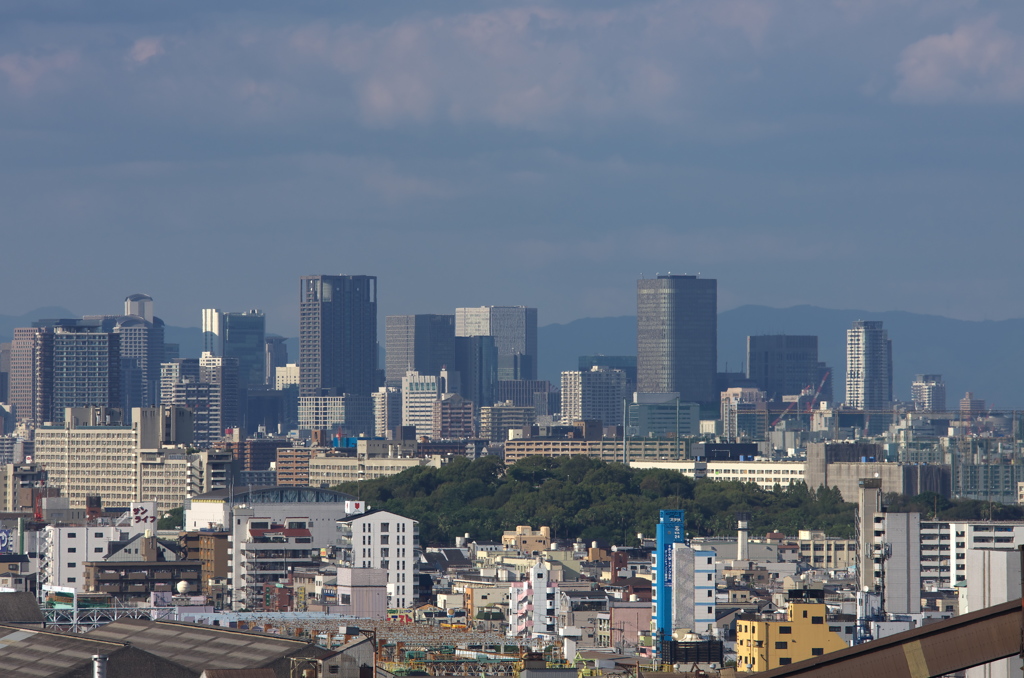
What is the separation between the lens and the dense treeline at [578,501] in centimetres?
11444

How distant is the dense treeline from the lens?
114m

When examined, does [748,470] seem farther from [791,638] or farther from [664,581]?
[791,638]

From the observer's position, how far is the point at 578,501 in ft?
390

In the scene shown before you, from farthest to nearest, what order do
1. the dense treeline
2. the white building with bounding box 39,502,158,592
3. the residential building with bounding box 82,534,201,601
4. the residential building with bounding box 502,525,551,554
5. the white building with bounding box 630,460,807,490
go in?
the white building with bounding box 630,460,807,490, the dense treeline, the residential building with bounding box 502,525,551,554, the white building with bounding box 39,502,158,592, the residential building with bounding box 82,534,201,601

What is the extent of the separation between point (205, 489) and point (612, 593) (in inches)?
2712

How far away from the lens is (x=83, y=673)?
89.1 feet

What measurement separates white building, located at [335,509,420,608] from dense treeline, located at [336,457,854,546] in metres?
26.2

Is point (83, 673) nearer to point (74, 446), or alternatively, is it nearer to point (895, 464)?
point (895, 464)

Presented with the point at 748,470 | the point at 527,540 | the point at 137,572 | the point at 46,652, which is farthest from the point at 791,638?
the point at 748,470

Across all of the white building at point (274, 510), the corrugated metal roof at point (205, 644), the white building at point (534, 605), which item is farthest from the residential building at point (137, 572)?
the corrugated metal roof at point (205, 644)

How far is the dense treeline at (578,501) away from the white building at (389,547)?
26203mm

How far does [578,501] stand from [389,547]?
36.7 metres

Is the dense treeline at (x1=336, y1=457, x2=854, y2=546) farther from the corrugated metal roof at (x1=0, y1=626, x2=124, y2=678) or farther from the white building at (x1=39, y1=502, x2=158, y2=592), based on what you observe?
the corrugated metal roof at (x1=0, y1=626, x2=124, y2=678)

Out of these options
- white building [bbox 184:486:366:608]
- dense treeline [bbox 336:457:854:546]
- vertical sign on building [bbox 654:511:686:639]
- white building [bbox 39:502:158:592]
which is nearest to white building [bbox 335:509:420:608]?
white building [bbox 184:486:366:608]
